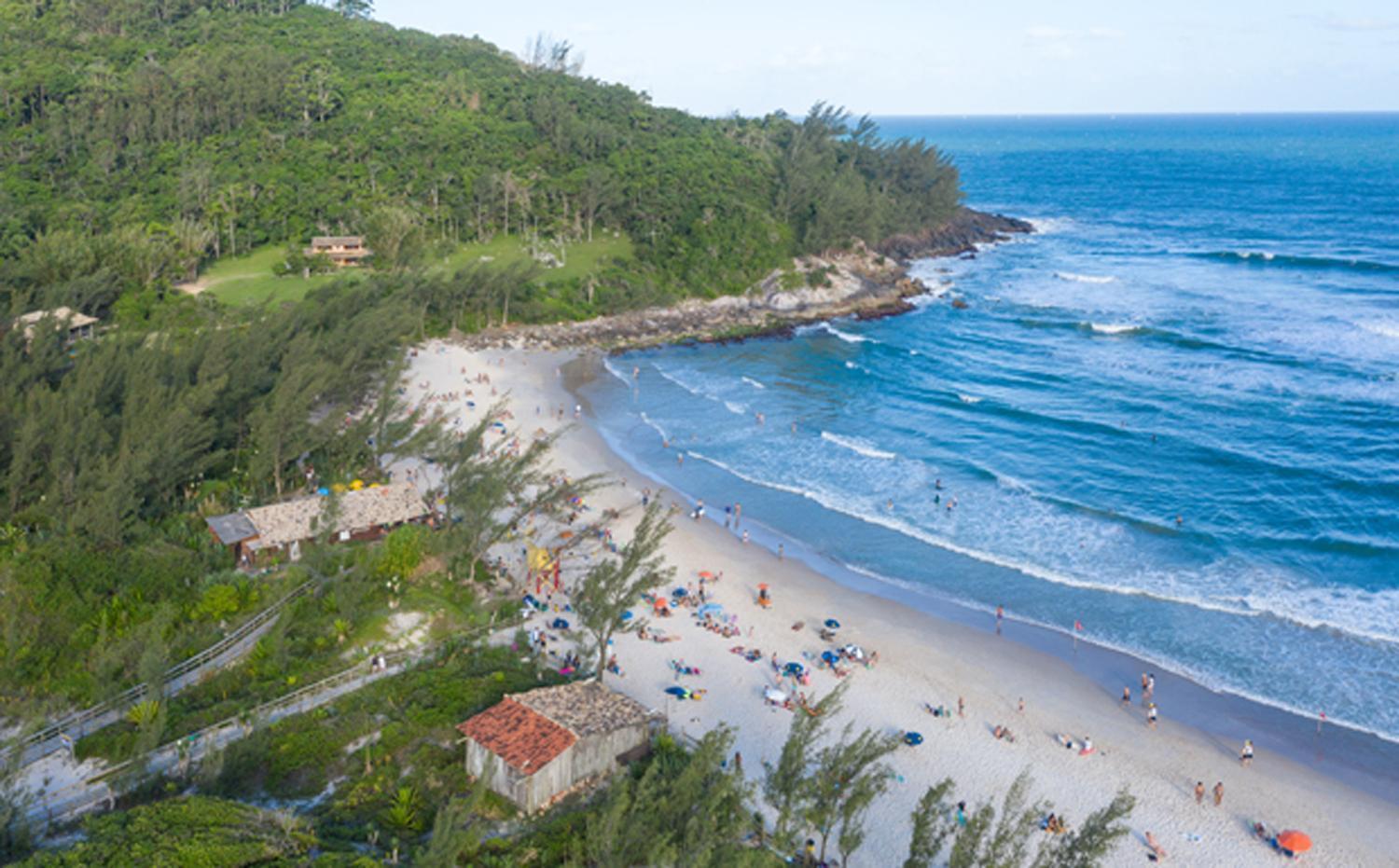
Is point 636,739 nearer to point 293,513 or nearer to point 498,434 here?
point 293,513

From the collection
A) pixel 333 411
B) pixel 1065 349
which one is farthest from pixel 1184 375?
pixel 333 411

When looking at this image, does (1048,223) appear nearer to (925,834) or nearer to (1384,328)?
(1384,328)

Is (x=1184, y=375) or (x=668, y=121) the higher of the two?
(x=668, y=121)

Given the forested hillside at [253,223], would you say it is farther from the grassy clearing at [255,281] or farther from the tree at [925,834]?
the tree at [925,834]

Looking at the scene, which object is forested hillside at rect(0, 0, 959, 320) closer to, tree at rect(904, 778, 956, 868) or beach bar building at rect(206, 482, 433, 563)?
beach bar building at rect(206, 482, 433, 563)

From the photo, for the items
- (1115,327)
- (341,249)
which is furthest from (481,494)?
(1115,327)
